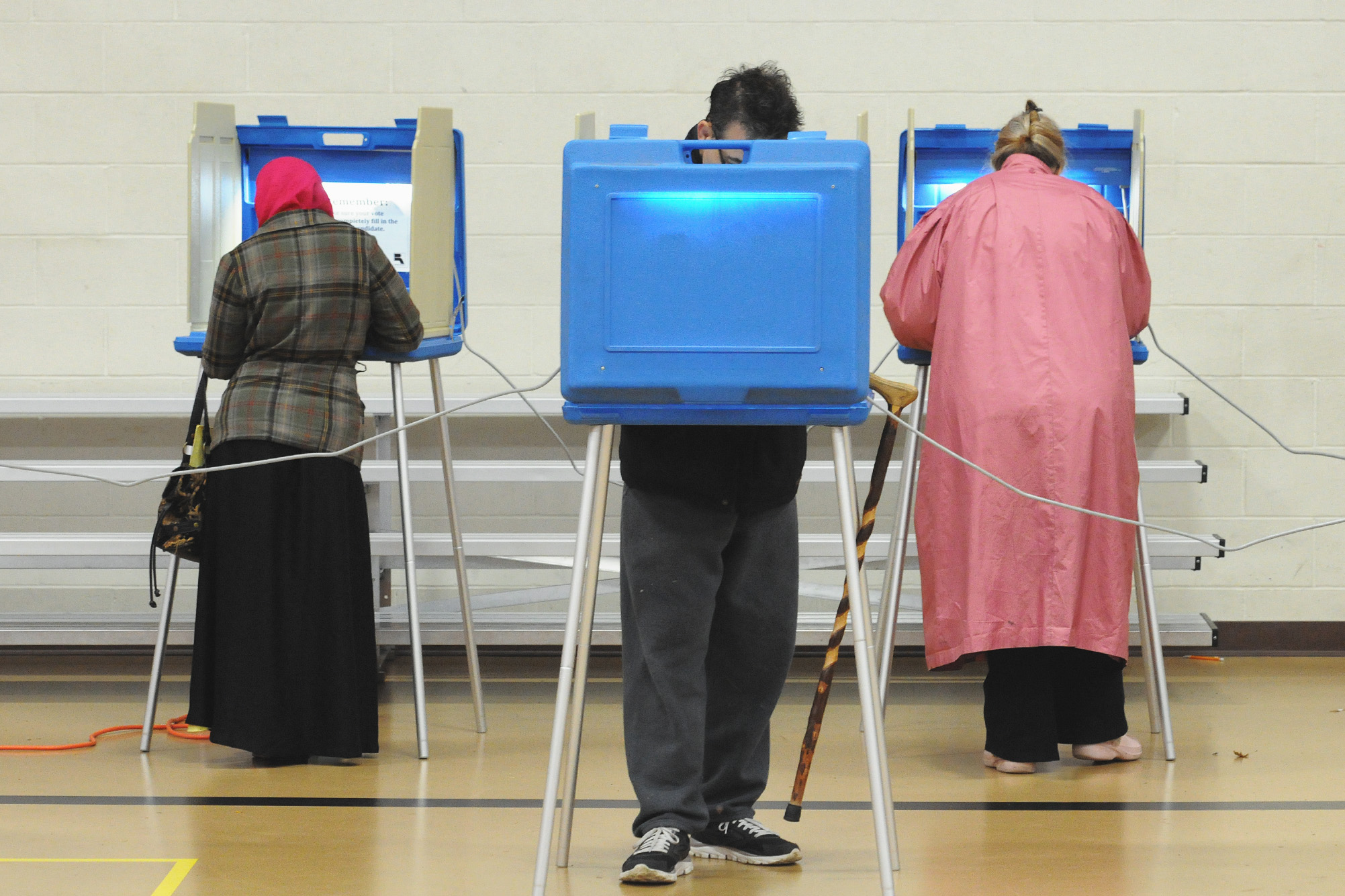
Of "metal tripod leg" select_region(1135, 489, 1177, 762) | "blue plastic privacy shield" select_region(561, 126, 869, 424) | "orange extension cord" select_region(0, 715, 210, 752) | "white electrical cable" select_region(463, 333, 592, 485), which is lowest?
"orange extension cord" select_region(0, 715, 210, 752)

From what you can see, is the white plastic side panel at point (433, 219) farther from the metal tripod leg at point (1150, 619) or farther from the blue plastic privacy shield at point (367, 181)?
the metal tripod leg at point (1150, 619)

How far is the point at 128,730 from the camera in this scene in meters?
2.97

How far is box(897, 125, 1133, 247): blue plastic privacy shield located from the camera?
2.97 m

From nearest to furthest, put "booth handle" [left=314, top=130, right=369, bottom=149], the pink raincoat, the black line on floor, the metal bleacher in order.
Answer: the black line on floor < the pink raincoat < "booth handle" [left=314, top=130, right=369, bottom=149] < the metal bleacher

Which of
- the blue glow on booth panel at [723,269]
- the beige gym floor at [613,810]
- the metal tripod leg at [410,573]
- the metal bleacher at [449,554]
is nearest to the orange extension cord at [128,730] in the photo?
the beige gym floor at [613,810]

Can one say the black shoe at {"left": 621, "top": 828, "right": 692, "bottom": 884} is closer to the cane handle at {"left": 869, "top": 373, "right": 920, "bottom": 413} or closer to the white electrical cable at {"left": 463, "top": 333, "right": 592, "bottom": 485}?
the cane handle at {"left": 869, "top": 373, "right": 920, "bottom": 413}

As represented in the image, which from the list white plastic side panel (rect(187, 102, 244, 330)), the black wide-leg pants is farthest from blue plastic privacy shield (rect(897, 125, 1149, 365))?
white plastic side panel (rect(187, 102, 244, 330))

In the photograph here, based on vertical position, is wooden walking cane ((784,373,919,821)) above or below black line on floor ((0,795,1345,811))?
above

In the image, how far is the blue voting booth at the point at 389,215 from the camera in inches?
110

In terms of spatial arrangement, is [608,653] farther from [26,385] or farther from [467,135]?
[26,385]

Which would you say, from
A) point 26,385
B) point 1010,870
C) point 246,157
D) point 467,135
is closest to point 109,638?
point 26,385

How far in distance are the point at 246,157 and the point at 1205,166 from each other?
7.95ft

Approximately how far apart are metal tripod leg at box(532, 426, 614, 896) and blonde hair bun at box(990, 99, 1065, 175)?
1355mm

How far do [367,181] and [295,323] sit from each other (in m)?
0.52
